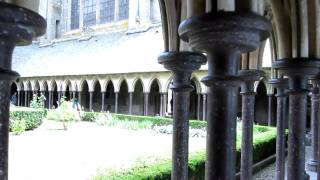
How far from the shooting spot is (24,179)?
24.6 feet

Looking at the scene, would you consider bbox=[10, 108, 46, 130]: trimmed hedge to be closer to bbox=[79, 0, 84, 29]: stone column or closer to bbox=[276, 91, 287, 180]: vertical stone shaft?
bbox=[276, 91, 287, 180]: vertical stone shaft

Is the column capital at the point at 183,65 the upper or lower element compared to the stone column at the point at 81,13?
lower

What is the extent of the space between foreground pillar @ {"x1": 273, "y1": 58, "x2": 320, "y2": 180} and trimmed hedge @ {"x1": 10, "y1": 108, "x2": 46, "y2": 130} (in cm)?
1425

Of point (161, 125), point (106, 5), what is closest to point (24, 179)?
point (161, 125)

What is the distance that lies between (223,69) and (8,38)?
4.51ft

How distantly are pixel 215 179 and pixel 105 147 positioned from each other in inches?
400

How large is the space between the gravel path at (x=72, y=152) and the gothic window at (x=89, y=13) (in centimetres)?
1994

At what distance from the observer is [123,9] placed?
32219mm

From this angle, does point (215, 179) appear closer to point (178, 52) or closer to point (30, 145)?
point (178, 52)

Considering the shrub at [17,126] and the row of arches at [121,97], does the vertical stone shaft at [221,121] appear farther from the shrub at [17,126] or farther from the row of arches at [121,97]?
the row of arches at [121,97]

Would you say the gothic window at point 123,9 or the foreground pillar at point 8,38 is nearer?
the foreground pillar at point 8,38

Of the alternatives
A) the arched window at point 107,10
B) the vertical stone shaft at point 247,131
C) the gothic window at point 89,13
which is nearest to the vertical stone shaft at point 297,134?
the vertical stone shaft at point 247,131

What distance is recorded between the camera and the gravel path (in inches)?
320

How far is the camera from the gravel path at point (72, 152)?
26.7ft
